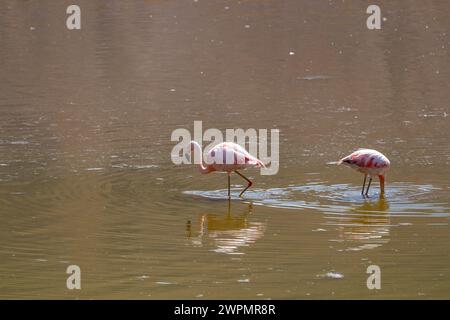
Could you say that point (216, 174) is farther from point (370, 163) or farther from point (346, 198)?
point (370, 163)

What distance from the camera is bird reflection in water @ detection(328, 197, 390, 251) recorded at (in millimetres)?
8039

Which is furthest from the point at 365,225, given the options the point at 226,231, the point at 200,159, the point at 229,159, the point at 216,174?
the point at 216,174

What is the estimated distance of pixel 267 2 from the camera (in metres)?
24.5

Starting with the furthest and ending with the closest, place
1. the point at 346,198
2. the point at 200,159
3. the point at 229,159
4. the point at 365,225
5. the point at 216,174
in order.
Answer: the point at 216,174 → the point at 200,159 → the point at 229,159 → the point at 346,198 → the point at 365,225

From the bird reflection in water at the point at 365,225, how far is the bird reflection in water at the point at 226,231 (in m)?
0.63

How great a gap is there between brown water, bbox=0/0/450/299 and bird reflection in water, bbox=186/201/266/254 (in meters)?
0.03

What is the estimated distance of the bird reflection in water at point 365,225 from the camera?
26.4ft

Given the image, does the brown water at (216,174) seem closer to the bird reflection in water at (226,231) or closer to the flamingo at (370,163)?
the bird reflection in water at (226,231)

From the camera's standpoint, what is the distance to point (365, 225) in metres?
8.55

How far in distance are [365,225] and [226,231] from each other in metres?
1.08

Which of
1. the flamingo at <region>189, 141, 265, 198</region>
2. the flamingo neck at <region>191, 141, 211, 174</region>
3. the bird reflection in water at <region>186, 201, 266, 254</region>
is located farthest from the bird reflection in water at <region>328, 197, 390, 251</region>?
the flamingo neck at <region>191, 141, 211, 174</region>

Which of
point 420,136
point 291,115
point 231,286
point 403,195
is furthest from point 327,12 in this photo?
point 231,286

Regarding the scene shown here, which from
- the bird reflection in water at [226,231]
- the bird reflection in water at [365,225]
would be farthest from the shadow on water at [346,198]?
the bird reflection in water at [226,231]

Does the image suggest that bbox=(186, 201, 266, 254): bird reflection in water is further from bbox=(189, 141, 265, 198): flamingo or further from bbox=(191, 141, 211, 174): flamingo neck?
bbox=(191, 141, 211, 174): flamingo neck
